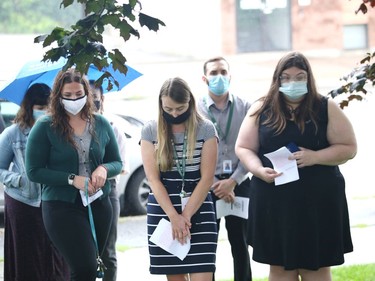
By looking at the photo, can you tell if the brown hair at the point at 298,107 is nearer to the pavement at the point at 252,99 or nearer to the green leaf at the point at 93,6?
the pavement at the point at 252,99

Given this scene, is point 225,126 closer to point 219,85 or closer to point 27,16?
point 219,85

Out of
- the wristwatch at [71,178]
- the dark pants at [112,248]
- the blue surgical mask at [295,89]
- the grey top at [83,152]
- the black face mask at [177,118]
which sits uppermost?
the blue surgical mask at [295,89]

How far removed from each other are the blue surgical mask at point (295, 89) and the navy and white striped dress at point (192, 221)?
22.8 inches

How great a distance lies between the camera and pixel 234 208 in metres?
7.11

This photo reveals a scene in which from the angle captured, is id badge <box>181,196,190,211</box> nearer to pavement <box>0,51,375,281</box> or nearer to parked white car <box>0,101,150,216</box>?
pavement <box>0,51,375,281</box>

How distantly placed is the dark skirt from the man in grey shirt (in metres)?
1.37

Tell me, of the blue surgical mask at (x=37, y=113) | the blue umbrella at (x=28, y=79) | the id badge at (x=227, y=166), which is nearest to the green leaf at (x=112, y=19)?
the blue umbrella at (x=28, y=79)

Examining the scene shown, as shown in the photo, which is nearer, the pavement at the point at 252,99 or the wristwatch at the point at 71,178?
the wristwatch at the point at 71,178

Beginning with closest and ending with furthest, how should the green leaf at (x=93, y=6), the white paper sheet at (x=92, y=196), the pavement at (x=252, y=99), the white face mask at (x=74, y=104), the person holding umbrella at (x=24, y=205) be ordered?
the green leaf at (x=93, y=6)
the white paper sheet at (x=92, y=196)
the white face mask at (x=74, y=104)
the person holding umbrella at (x=24, y=205)
the pavement at (x=252, y=99)

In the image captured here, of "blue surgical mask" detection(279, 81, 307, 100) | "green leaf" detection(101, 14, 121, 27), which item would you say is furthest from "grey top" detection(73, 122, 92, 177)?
"green leaf" detection(101, 14, 121, 27)

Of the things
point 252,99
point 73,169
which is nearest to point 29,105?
point 73,169

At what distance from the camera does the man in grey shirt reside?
7125 mm

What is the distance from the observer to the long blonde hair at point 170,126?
606cm

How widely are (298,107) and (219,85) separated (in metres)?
1.09
